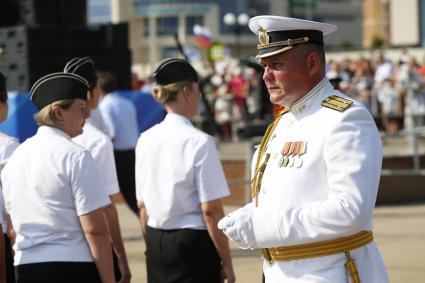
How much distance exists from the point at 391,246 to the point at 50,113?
19.3ft

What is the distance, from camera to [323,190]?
3980 millimetres

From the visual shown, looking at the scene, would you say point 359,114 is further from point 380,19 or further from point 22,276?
point 380,19

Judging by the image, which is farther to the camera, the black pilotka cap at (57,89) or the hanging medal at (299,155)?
the black pilotka cap at (57,89)

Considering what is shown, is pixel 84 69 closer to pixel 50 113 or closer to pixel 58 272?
pixel 50 113

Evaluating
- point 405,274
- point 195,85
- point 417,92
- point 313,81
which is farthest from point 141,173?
point 417,92

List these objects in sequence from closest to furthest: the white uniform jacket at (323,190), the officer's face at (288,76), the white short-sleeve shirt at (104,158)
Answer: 1. the white uniform jacket at (323,190)
2. the officer's face at (288,76)
3. the white short-sleeve shirt at (104,158)

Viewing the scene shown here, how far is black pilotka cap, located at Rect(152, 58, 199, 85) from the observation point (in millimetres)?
6180

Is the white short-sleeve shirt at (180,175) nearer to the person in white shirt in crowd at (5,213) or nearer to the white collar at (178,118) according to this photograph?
the white collar at (178,118)

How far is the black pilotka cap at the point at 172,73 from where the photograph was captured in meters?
6.18

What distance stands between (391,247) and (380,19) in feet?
450

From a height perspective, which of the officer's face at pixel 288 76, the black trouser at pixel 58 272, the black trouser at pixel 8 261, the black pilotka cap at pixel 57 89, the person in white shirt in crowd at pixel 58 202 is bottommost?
the black trouser at pixel 8 261

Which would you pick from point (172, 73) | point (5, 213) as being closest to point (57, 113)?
point (5, 213)

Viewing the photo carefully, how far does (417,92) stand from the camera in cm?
1994

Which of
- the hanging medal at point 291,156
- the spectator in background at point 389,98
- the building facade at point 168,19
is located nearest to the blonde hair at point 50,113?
the hanging medal at point 291,156
